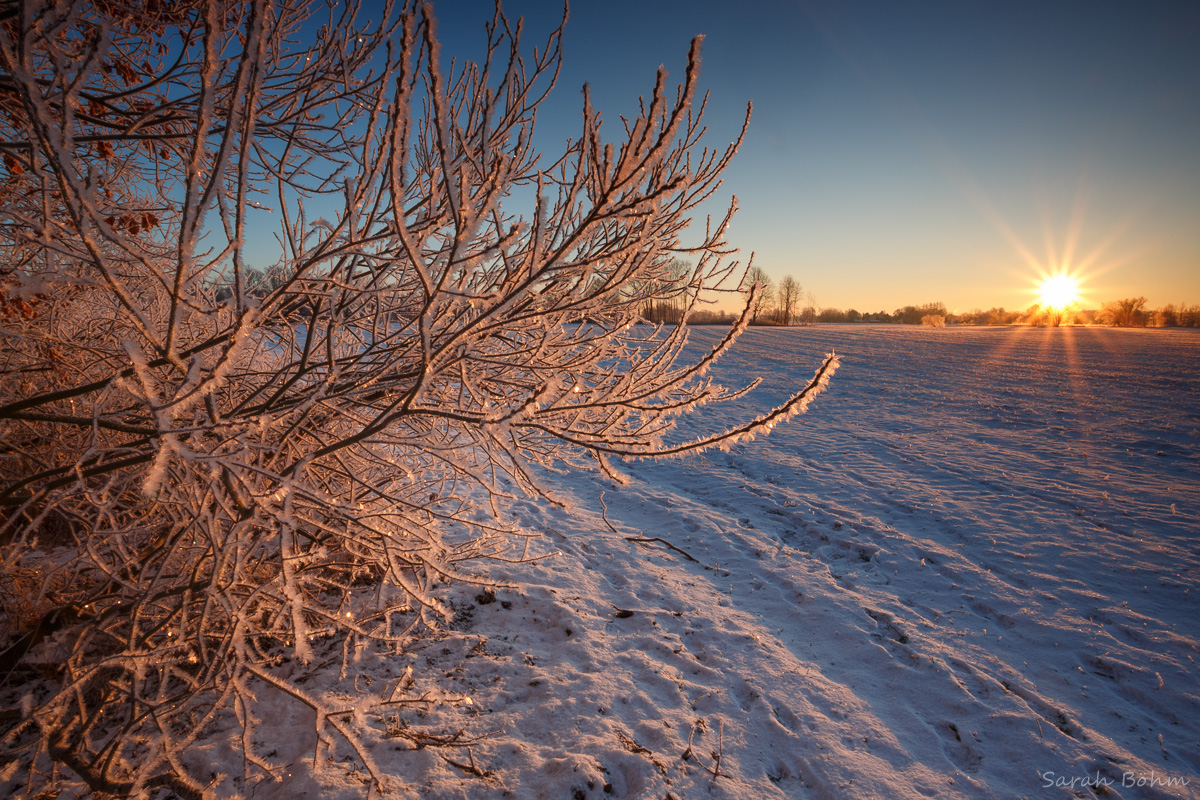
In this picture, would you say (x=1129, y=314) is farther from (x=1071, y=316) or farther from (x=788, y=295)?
(x=788, y=295)

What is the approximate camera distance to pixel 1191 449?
338 inches

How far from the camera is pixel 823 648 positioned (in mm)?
3480

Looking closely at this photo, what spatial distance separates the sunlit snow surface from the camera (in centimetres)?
244

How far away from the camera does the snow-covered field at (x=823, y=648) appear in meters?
2.43

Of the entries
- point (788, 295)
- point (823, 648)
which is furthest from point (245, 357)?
point (788, 295)

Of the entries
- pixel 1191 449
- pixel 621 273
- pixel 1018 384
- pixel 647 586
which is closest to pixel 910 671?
pixel 647 586

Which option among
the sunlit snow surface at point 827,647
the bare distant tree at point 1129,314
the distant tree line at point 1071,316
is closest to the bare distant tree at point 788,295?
the distant tree line at point 1071,316

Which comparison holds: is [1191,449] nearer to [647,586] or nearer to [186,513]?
[647,586]

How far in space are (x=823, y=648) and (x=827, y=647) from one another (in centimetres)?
4

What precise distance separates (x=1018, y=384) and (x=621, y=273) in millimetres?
18250
